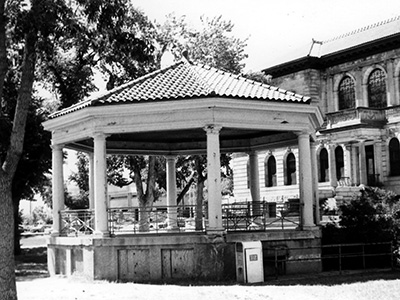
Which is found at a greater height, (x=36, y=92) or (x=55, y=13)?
(x=36, y=92)

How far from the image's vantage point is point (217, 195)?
734 inches

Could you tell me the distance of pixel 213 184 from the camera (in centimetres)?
1864

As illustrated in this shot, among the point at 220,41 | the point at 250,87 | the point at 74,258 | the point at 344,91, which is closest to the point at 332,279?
the point at 250,87

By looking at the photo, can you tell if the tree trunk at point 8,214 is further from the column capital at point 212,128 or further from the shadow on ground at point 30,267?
the shadow on ground at point 30,267

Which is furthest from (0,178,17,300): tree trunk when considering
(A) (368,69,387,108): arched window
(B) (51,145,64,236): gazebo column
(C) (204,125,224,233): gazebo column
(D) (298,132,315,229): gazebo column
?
(A) (368,69,387,108): arched window

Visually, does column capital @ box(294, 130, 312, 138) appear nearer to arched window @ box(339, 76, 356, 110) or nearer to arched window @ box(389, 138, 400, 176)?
arched window @ box(389, 138, 400, 176)

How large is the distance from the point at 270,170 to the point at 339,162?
949 cm

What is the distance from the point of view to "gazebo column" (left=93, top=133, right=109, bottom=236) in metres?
19.0

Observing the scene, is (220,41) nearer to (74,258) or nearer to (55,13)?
(74,258)

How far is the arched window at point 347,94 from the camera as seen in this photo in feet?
177

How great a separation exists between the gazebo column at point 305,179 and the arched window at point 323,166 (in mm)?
34061

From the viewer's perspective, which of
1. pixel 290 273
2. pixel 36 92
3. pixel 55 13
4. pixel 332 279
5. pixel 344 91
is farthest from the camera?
pixel 344 91

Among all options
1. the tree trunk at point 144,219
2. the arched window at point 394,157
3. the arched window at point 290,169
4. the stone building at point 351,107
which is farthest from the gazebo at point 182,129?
the arched window at point 290,169

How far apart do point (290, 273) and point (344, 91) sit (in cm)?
3812
